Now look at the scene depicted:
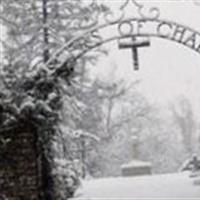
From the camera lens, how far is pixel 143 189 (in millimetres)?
15000

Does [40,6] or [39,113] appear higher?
[40,6]

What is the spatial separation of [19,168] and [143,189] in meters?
5.26

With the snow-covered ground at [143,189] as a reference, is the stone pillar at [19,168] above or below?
above

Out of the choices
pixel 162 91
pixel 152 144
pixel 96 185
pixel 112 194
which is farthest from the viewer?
pixel 162 91

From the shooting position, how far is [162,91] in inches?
2208

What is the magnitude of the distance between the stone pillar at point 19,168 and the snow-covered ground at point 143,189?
287 centimetres

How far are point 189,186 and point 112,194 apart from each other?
64.4 inches

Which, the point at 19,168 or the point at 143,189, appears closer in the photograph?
the point at 19,168

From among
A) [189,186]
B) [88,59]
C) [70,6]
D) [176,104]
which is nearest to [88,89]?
[88,59]

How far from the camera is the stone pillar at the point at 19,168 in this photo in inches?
402

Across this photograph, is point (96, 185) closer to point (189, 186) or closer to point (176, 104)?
point (189, 186)

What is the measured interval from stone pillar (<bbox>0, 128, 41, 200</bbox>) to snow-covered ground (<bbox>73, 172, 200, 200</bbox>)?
2.87 metres

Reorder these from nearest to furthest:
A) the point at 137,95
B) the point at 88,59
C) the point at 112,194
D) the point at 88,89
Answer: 1. the point at 112,194
2. the point at 88,59
3. the point at 88,89
4. the point at 137,95

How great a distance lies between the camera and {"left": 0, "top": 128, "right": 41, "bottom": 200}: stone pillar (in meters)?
10.2
